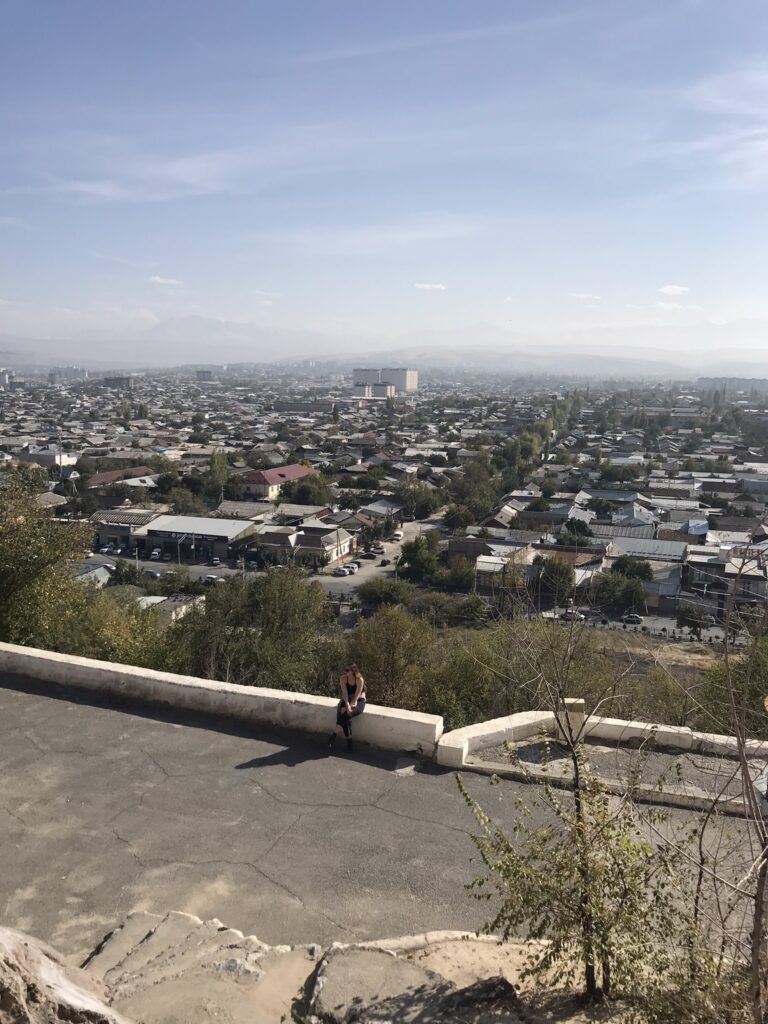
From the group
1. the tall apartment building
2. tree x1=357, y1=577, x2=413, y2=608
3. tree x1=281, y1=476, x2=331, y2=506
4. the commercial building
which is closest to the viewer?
tree x1=357, y1=577, x2=413, y2=608

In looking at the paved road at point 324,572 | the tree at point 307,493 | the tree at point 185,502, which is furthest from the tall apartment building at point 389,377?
the paved road at point 324,572

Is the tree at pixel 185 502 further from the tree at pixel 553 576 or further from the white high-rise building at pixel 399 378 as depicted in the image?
the white high-rise building at pixel 399 378

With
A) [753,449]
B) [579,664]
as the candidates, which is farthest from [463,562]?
[753,449]

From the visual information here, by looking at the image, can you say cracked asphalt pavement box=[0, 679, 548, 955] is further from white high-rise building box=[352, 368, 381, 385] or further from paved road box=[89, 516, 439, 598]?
white high-rise building box=[352, 368, 381, 385]

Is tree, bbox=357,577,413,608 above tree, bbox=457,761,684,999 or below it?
below

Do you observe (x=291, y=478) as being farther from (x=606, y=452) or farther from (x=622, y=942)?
→ (x=622, y=942)

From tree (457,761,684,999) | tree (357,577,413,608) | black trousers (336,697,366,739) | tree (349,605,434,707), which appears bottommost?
tree (357,577,413,608)

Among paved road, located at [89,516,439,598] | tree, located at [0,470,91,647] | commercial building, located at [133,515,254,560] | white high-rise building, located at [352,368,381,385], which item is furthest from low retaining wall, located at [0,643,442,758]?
white high-rise building, located at [352,368,381,385]
